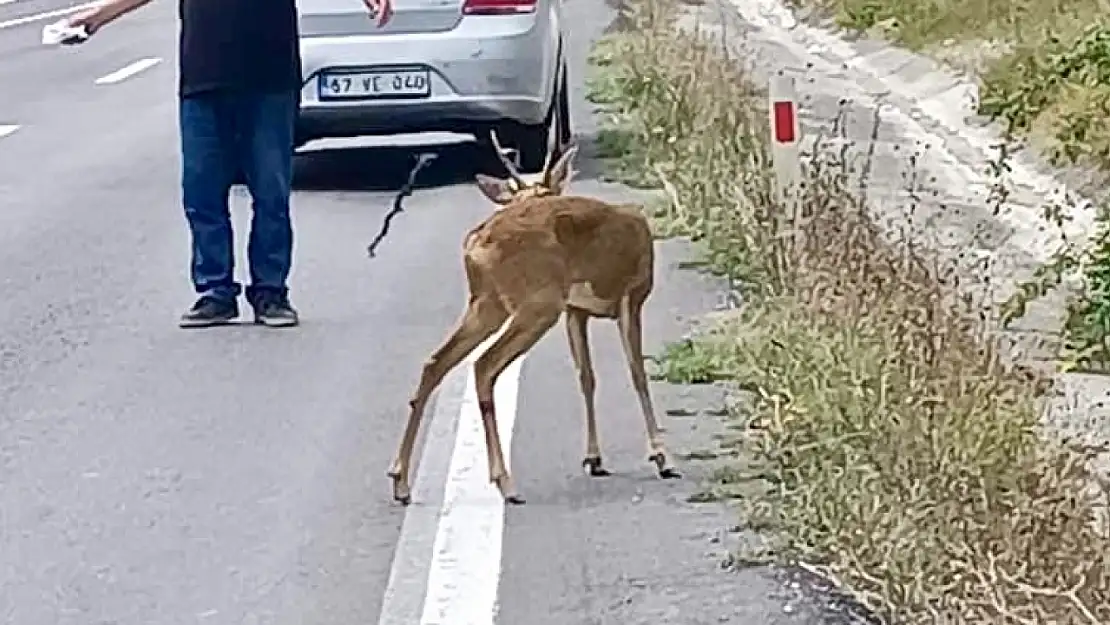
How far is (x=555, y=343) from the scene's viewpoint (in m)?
9.77

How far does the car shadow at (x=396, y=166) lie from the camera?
1491 centimetres

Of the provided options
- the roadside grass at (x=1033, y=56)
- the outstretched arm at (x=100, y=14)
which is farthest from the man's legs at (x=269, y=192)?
the roadside grass at (x=1033, y=56)

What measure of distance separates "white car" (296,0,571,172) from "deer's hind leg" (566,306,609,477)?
6.49 meters

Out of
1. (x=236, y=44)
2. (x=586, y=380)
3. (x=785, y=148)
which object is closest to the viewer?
(x=586, y=380)

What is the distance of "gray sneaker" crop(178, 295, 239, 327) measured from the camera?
34.1 ft

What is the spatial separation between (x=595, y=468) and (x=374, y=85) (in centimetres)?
694

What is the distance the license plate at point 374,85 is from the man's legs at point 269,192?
3.62 meters

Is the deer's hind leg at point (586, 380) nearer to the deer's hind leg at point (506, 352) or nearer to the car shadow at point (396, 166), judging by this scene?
the deer's hind leg at point (506, 352)

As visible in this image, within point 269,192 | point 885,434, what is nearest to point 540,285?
point 885,434

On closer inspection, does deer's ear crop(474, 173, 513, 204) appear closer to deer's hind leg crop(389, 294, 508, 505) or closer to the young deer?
the young deer

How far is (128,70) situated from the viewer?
81.7ft

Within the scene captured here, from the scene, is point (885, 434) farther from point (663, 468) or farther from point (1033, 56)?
point (1033, 56)

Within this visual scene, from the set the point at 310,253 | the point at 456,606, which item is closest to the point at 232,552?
the point at 456,606

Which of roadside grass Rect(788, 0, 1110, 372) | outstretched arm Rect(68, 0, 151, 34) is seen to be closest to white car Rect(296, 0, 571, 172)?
roadside grass Rect(788, 0, 1110, 372)
